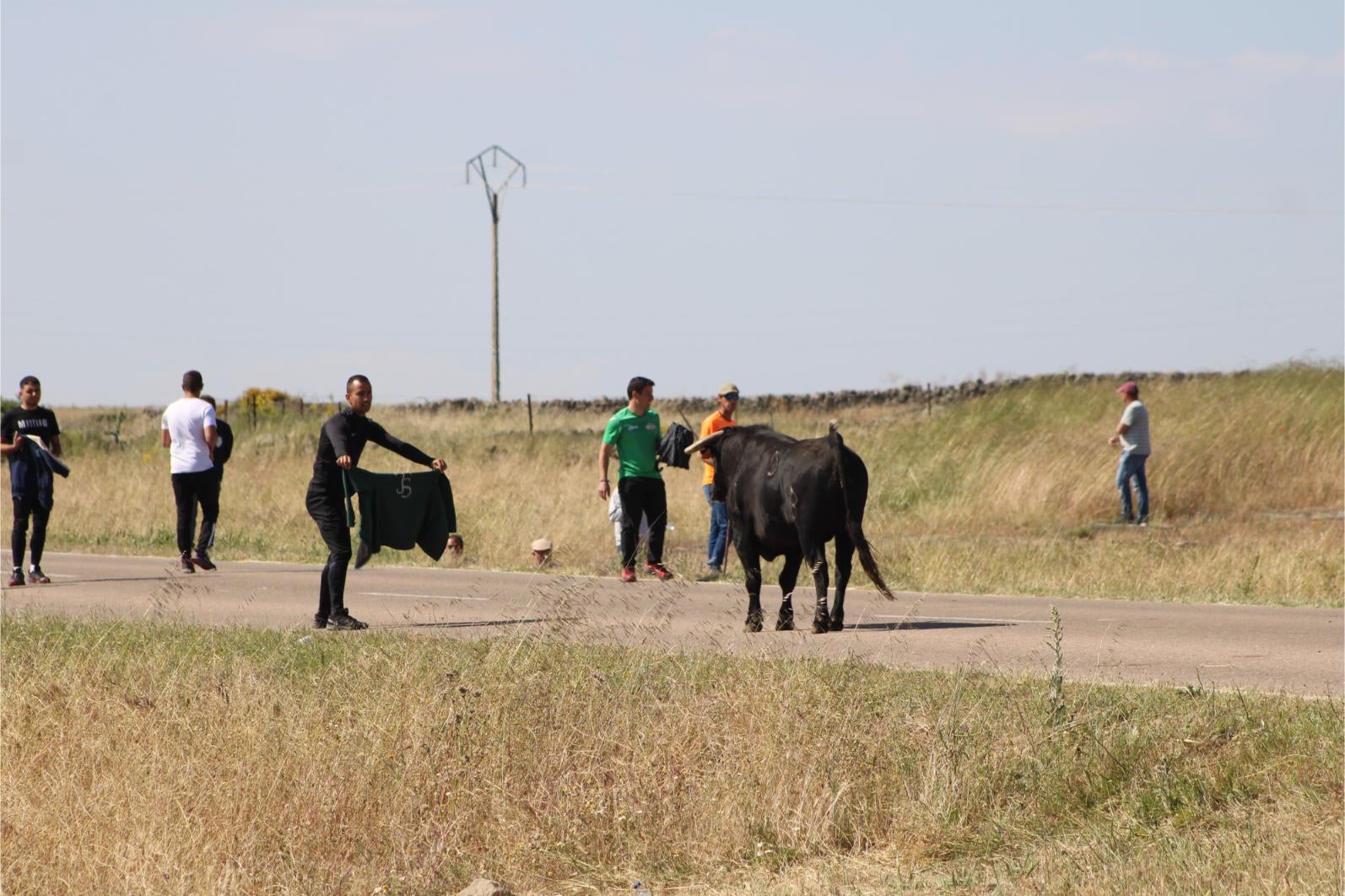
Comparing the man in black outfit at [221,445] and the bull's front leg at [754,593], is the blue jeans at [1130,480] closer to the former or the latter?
the bull's front leg at [754,593]

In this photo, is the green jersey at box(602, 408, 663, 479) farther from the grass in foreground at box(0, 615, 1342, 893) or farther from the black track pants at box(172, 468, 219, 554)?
the grass in foreground at box(0, 615, 1342, 893)

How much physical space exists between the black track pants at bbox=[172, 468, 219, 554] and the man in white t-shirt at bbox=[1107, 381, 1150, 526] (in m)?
11.9

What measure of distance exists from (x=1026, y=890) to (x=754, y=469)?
21.1 ft

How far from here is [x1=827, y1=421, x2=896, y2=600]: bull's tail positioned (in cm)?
1206

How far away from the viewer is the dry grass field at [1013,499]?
17.6 metres

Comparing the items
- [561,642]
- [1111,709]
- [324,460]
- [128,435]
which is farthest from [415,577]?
[128,435]

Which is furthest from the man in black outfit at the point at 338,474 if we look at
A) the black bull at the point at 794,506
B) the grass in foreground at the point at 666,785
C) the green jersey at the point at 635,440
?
the green jersey at the point at 635,440

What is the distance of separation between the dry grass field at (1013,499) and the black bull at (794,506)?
435 centimetres

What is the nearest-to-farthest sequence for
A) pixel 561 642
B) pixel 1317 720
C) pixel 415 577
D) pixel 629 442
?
pixel 1317 720, pixel 561 642, pixel 629 442, pixel 415 577

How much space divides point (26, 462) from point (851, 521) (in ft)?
30.0

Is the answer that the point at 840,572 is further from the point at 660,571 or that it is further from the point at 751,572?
the point at 660,571

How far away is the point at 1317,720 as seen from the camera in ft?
28.6

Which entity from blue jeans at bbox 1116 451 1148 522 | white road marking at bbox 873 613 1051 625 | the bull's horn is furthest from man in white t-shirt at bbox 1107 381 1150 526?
the bull's horn

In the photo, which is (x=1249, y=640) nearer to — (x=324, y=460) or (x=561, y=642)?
(x=561, y=642)
